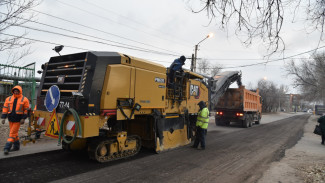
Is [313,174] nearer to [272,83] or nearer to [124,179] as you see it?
[124,179]

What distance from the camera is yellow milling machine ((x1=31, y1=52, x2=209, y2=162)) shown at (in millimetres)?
4570

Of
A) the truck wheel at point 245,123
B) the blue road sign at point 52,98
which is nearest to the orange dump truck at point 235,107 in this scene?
the truck wheel at point 245,123

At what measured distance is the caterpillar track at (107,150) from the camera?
4941 mm

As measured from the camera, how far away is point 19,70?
9508 mm

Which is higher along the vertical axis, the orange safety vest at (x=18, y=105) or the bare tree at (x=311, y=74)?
the bare tree at (x=311, y=74)

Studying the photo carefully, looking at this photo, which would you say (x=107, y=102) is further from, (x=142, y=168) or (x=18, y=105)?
(x=18, y=105)

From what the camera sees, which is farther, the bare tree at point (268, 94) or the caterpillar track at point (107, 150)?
the bare tree at point (268, 94)

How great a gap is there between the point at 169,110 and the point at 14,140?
14.4 feet

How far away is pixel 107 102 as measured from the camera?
15.5 feet

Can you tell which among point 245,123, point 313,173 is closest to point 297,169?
point 313,173

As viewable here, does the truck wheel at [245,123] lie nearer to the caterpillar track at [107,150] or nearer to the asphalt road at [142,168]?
the asphalt road at [142,168]

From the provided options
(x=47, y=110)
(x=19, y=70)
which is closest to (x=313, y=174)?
(x=47, y=110)

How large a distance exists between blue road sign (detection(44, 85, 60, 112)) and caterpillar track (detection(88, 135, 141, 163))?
1.24 m

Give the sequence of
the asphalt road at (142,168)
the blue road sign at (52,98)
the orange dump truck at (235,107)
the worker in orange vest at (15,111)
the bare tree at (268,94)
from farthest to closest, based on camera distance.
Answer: the bare tree at (268,94)
the orange dump truck at (235,107)
the worker in orange vest at (15,111)
the blue road sign at (52,98)
the asphalt road at (142,168)
